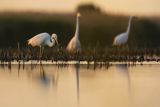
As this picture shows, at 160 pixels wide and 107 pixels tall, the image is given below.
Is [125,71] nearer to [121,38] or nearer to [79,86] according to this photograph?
[79,86]

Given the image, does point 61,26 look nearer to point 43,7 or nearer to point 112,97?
point 43,7

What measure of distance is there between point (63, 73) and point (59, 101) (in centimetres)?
154

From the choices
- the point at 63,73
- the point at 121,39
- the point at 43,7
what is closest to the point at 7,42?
the point at 43,7

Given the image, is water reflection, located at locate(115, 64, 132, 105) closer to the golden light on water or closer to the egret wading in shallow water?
the egret wading in shallow water

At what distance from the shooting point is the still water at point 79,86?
6.36 meters

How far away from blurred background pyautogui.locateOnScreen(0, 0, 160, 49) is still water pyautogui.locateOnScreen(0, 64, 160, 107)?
5.08 ft

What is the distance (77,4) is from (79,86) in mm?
3349

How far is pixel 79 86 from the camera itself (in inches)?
284

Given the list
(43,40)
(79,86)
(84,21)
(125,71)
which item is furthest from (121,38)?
(79,86)

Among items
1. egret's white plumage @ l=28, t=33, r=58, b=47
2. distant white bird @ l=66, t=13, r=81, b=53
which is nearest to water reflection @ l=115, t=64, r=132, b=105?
distant white bird @ l=66, t=13, r=81, b=53

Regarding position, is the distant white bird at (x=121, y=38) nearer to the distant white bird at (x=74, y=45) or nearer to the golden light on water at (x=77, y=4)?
the golden light on water at (x=77, y=4)

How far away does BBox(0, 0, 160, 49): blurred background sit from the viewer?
392 inches

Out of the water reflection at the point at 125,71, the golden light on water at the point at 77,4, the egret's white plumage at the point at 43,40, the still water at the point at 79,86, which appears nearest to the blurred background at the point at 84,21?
the golden light on water at the point at 77,4

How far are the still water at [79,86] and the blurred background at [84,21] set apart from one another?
1549mm
